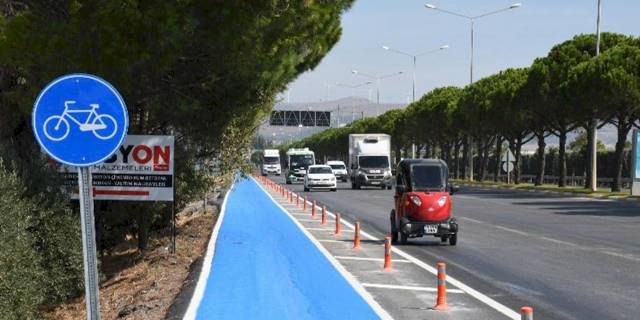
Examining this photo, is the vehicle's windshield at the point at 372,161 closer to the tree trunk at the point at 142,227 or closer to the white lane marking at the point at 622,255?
Result: the tree trunk at the point at 142,227

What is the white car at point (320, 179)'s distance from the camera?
56938 millimetres

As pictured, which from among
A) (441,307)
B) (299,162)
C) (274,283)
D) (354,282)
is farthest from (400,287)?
(299,162)

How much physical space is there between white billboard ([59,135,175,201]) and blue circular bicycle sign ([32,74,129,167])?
8761mm

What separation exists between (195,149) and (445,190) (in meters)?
5.90

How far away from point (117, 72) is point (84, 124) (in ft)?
22.9

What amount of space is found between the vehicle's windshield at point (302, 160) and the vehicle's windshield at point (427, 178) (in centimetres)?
6157

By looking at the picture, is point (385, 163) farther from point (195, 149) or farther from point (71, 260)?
point (71, 260)

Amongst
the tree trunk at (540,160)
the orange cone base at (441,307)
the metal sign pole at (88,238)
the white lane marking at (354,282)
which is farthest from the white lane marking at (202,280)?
the tree trunk at (540,160)

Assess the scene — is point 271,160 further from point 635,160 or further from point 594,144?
point 635,160

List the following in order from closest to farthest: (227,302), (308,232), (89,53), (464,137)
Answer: (227,302) < (89,53) < (308,232) < (464,137)

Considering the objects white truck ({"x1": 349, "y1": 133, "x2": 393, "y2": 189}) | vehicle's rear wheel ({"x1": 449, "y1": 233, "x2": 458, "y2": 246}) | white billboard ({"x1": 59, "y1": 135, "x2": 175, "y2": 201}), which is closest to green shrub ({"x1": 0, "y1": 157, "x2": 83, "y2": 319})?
white billboard ({"x1": 59, "y1": 135, "x2": 175, "y2": 201})

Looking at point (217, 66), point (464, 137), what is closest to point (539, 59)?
point (464, 137)

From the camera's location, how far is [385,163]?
60750 millimetres

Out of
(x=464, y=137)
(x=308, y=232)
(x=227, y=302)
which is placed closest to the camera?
(x=227, y=302)
